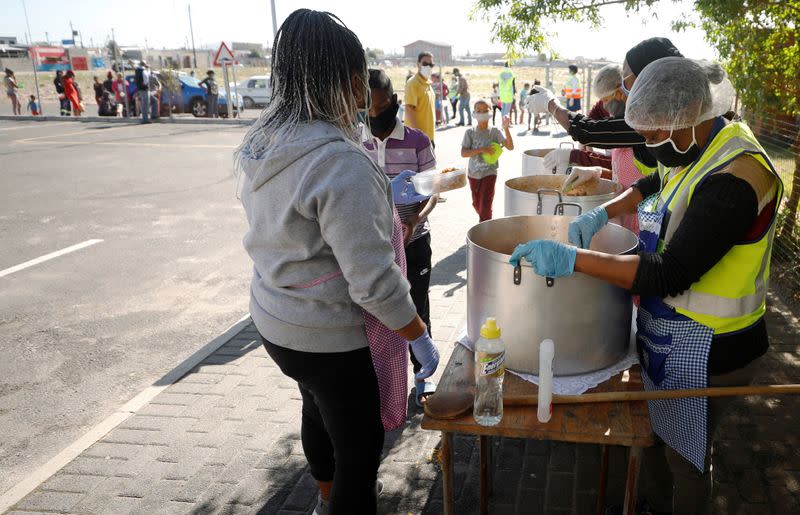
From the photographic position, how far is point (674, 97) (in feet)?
5.93

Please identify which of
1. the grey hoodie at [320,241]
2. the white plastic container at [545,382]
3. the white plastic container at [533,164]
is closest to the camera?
the grey hoodie at [320,241]

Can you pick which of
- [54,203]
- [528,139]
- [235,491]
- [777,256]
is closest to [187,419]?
[235,491]

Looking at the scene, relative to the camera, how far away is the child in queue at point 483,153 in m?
6.06

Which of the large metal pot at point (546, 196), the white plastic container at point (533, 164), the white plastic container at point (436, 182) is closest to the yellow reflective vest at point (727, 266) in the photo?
the large metal pot at point (546, 196)

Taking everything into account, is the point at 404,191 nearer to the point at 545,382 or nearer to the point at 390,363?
the point at 390,363

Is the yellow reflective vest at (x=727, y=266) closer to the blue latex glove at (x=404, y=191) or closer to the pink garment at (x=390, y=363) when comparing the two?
the pink garment at (x=390, y=363)

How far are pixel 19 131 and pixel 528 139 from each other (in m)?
14.6

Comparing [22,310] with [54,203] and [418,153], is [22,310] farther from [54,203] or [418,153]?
[54,203]

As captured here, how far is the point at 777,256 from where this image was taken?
5727mm

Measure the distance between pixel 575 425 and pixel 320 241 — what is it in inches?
34.9

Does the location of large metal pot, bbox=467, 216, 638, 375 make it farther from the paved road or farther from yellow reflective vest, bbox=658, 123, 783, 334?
the paved road

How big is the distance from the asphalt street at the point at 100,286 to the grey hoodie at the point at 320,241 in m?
2.18

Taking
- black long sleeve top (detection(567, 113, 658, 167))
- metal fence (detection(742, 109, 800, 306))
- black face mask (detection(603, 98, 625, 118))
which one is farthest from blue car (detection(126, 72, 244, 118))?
black long sleeve top (detection(567, 113, 658, 167))

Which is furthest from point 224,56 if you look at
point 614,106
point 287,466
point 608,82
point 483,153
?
point 287,466
